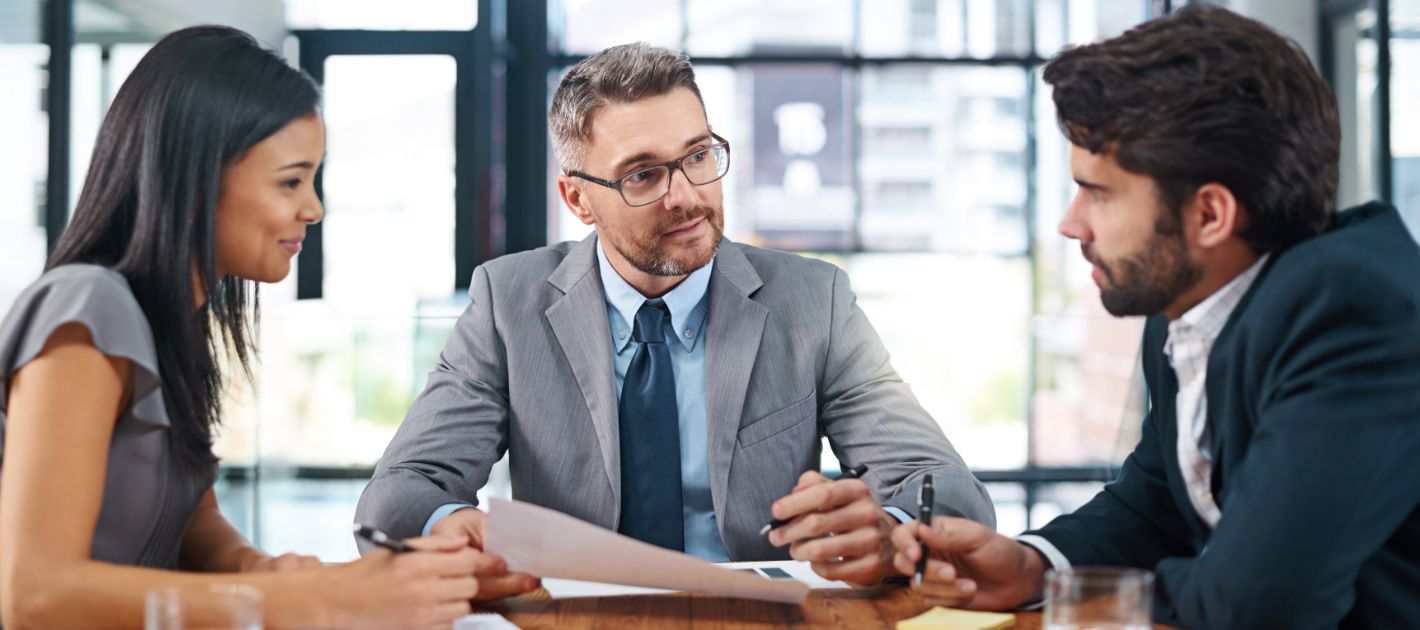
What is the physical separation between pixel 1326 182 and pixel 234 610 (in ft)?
3.95

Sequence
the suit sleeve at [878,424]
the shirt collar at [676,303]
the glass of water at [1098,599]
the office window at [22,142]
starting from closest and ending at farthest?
the glass of water at [1098,599]
the suit sleeve at [878,424]
the shirt collar at [676,303]
the office window at [22,142]

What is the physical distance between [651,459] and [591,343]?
0.22 metres

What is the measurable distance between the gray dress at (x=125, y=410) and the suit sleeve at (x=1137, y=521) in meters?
1.09

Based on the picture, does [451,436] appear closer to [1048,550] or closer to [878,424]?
[878,424]

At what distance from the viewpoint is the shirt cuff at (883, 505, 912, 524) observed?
70.2 inches

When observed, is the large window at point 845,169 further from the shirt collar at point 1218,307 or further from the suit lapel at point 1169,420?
the shirt collar at point 1218,307

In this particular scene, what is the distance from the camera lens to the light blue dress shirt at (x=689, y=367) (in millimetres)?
2094

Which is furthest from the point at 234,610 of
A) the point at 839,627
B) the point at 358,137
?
the point at 358,137

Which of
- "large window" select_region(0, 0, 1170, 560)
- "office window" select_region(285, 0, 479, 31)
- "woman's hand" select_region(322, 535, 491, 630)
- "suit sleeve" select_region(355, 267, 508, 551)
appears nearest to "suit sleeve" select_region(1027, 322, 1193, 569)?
"woman's hand" select_region(322, 535, 491, 630)

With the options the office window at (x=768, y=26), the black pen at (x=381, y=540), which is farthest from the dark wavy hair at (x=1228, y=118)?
the office window at (x=768, y=26)

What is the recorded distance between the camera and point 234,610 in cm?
106

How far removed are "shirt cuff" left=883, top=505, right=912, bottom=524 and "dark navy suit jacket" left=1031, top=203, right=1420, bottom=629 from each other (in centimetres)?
42

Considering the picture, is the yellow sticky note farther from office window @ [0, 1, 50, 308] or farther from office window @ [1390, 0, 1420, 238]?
office window @ [1390, 0, 1420, 238]

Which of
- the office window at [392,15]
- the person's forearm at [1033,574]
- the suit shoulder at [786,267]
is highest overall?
the office window at [392,15]
